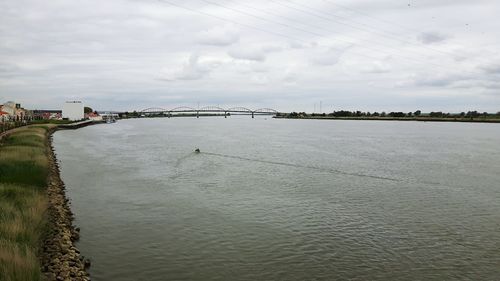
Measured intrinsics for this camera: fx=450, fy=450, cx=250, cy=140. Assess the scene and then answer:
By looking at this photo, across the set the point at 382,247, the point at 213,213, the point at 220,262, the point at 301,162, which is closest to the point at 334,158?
the point at 301,162

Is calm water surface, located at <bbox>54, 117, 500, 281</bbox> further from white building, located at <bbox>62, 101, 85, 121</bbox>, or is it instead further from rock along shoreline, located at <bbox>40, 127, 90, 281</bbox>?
white building, located at <bbox>62, 101, 85, 121</bbox>

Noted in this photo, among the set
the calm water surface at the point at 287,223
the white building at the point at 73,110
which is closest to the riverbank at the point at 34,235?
the calm water surface at the point at 287,223

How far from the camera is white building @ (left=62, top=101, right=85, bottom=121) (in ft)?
521

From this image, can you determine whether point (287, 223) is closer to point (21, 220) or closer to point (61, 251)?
point (61, 251)

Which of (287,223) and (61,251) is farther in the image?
(287,223)

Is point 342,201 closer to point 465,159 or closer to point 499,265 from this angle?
point 499,265

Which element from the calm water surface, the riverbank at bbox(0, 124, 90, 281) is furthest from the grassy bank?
the calm water surface

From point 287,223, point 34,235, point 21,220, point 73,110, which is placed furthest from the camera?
point 73,110

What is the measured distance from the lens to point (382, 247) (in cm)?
1577

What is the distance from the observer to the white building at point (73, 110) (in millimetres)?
158875

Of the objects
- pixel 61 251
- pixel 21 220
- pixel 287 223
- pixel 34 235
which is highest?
pixel 21 220

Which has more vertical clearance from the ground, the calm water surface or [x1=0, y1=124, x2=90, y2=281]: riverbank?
[x1=0, y1=124, x2=90, y2=281]: riverbank

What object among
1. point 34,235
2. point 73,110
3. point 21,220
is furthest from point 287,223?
point 73,110

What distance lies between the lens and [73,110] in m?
160
